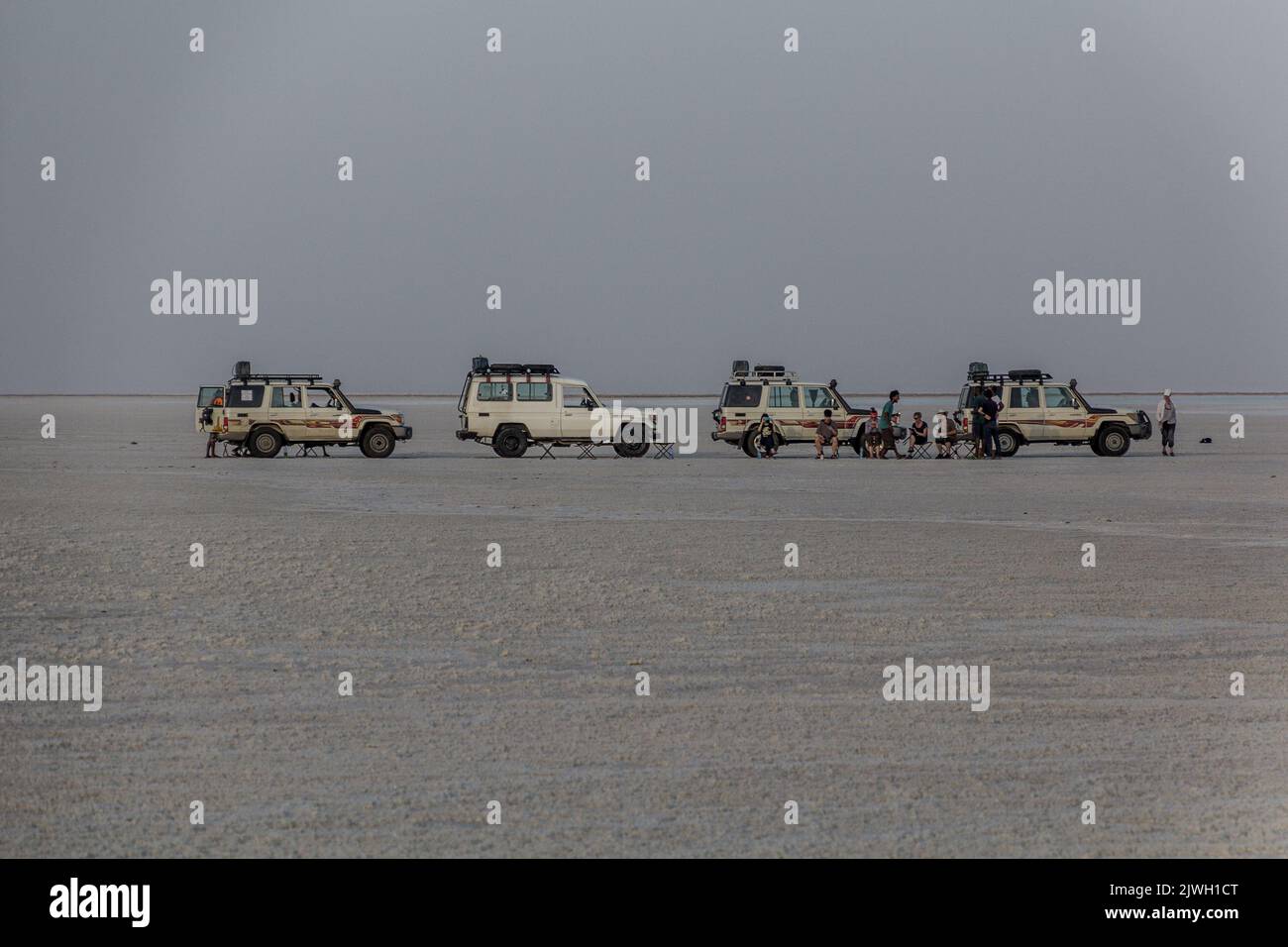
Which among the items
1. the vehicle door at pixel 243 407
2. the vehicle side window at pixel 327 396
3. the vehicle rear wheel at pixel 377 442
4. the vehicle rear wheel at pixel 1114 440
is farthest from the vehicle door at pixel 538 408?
the vehicle rear wheel at pixel 1114 440

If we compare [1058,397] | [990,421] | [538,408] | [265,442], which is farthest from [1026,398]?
[265,442]

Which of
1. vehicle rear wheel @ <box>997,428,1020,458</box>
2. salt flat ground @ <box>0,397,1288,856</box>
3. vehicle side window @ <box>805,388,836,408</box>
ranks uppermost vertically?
vehicle side window @ <box>805,388,836,408</box>

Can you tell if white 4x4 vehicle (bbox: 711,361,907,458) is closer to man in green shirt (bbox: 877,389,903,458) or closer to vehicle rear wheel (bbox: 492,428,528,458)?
man in green shirt (bbox: 877,389,903,458)

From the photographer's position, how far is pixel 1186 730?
8.67 m

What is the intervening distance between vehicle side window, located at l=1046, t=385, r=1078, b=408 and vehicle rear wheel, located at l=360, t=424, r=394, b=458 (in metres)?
15.3

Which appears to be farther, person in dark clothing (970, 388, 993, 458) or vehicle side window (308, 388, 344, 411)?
vehicle side window (308, 388, 344, 411)

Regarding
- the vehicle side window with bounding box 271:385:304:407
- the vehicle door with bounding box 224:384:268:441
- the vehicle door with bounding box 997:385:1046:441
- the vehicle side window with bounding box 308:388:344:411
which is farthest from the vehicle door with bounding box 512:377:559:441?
the vehicle door with bounding box 997:385:1046:441

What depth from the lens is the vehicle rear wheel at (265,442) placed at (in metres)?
37.8

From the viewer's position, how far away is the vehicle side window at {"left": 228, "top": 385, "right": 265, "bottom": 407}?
1478 inches

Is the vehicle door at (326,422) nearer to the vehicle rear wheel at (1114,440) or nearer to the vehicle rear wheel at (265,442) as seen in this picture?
the vehicle rear wheel at (265,442)

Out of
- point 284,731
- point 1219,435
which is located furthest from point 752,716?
point 1219,435

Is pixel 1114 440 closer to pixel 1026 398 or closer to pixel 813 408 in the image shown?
pixel 1026 398

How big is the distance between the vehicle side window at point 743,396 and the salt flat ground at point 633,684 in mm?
17314

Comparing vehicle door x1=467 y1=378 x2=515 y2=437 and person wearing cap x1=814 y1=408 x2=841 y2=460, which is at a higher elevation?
vehicle door x1=467 y1=378 x2=515 y2=437
